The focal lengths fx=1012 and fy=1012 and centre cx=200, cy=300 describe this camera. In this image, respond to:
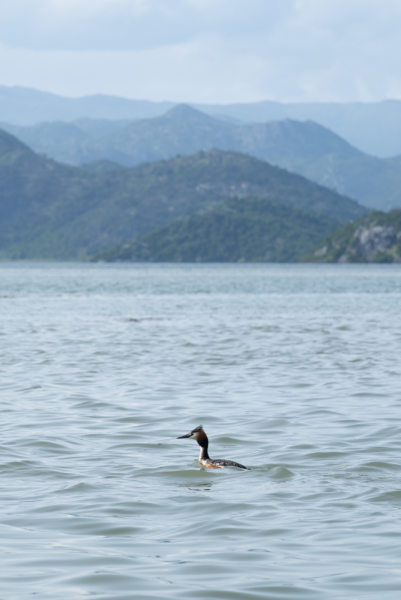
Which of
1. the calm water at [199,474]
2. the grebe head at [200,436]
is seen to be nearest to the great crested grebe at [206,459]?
the grebe head at [200,436]

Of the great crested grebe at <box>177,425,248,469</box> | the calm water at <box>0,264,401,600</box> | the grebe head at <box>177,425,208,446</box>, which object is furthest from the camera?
the grebe head at <box>177,425,208,446</box>

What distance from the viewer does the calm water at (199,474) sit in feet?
37.9

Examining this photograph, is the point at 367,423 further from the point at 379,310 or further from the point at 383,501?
the point at 379,310

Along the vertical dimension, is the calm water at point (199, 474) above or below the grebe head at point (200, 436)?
below

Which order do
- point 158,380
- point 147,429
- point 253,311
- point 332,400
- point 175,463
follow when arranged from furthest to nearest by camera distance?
1. point 253,311
2. point 158,380
3. point 332,400
4. point 147,429
5. point 175,463

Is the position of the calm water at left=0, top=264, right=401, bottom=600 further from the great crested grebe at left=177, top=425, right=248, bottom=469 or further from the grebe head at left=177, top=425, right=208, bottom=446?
the grebe head at left=177, top=425, right=208, bottom=446

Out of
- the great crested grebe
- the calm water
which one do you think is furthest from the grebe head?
the calm water

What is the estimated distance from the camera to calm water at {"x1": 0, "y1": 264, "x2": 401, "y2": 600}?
1156 cm

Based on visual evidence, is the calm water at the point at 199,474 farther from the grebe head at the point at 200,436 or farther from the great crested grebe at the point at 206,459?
the grebe head at the point at 200,436

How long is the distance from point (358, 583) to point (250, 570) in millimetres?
1306

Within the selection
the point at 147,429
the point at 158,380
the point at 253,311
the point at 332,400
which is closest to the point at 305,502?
the point at 147,429

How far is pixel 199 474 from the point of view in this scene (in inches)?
691

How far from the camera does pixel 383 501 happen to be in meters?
15.4

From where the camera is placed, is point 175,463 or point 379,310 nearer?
point 175,463
